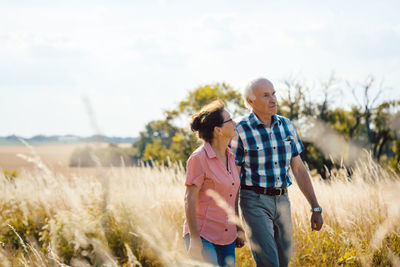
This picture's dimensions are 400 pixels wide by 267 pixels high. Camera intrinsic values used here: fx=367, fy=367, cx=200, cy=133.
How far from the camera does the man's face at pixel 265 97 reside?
3.09 meters

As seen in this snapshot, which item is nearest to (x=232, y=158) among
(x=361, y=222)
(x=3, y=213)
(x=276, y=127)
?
(x=276, y=127)

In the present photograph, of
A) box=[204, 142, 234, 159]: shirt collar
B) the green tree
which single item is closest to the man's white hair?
box=[204, 142, 234, 159]: shirt collar

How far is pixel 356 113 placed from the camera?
22.9 meters

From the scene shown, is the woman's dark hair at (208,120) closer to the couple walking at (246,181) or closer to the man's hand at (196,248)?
the couple walking at (246,181)

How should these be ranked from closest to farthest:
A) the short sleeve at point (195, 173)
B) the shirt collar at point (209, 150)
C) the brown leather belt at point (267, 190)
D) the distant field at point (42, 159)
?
the short sleeve at point (195, 173) → the shirt collar at point (209, 150) → the brown leather belt at point (267, 190) → the distant field at point (42, 159)

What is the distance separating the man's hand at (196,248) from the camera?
2.43 m

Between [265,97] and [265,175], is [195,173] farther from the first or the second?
[265,97]

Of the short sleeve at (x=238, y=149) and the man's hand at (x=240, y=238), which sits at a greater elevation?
the short sleeve at (x=238, y=149)

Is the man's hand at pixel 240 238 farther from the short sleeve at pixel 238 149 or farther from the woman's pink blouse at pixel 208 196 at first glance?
the short sleeve at pixel 238 149

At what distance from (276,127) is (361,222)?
192 cm

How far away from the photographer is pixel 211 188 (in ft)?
8.68

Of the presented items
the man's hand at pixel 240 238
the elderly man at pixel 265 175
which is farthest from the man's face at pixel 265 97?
the man's hand at pixel 240 238

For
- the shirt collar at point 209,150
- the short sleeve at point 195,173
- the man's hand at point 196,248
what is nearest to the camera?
the man's hand at point 196,248

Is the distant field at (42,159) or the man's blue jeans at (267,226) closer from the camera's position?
the man's blue jeans at (267,226)
